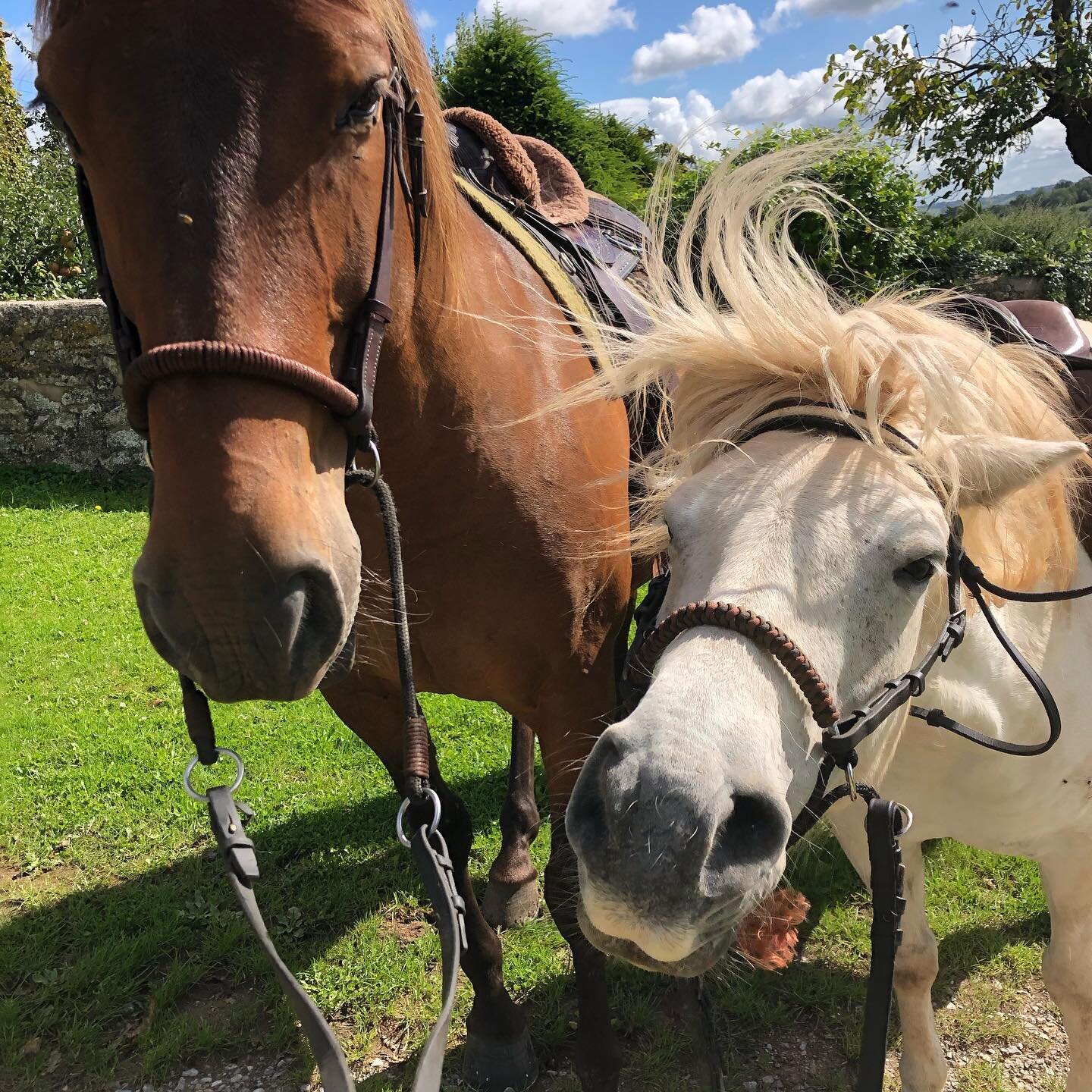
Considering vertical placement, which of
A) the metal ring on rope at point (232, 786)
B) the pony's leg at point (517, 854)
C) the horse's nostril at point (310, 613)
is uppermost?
the horse's nostril at point (310, 613)

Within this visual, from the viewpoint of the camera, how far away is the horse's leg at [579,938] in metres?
2.08

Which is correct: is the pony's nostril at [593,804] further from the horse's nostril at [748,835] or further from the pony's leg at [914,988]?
the pony's leg at [914,988]

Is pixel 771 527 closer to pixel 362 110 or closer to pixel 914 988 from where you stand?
pixel 362 110

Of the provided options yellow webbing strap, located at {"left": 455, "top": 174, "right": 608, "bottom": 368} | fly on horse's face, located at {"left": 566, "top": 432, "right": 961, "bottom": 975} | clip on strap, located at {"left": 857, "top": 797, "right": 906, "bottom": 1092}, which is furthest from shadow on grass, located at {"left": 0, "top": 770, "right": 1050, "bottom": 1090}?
yellow webbing strap, located at {"left": 455, "top": 174, "right": 608, "bottom": 368}

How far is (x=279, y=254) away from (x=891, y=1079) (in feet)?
8.68

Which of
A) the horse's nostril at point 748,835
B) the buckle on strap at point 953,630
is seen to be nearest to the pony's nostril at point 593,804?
the horse's nostril at point 748,835

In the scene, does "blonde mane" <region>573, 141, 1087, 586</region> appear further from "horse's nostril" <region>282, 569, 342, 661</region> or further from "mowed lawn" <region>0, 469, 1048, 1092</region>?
"mowed lawn" <region>0, 469, 1048, 1092</region>

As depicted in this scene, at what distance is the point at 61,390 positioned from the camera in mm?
7461

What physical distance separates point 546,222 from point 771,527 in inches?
61.8

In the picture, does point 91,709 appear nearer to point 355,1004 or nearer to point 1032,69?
point 355,1004

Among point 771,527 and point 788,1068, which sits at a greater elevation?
point 771,527

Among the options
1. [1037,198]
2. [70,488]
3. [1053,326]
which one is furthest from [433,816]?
[1037,198]

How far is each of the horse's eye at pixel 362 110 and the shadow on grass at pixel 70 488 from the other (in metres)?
6.68

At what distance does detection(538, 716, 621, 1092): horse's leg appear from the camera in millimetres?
2078
